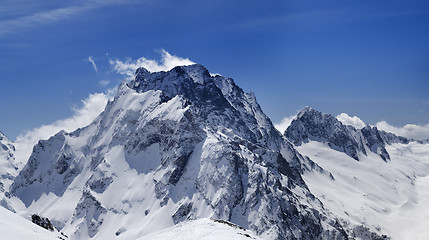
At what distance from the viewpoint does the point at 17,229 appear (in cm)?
5009

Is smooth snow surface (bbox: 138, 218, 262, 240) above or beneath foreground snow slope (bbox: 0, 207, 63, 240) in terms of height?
above

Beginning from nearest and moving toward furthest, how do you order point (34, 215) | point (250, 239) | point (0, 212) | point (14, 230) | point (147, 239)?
point (14, 230)
point (0, 212)
point (250, 239)
point (34, 215)
point (147, 239)

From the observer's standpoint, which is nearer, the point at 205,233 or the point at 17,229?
the point at 17,229

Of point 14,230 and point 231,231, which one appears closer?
point 14,230

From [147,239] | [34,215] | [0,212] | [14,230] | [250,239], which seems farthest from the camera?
[147,239]

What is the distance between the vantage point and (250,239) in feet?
198

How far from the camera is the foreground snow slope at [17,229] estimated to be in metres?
47.9

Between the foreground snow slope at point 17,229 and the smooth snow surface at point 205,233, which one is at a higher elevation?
the smooth snow surface at point 205,233

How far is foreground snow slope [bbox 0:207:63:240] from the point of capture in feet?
157

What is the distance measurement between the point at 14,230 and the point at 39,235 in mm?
3781

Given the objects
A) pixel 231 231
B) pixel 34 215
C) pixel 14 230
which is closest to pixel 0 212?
pixel 14 230

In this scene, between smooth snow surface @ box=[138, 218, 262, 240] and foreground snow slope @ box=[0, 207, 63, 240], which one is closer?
foreground snow slope @ box=[0, 207, 63, 240]

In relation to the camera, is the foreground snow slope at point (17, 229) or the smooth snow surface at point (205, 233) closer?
the foreground snow slope at point (17, 229)

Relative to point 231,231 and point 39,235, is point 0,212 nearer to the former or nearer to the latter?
point 39,235
